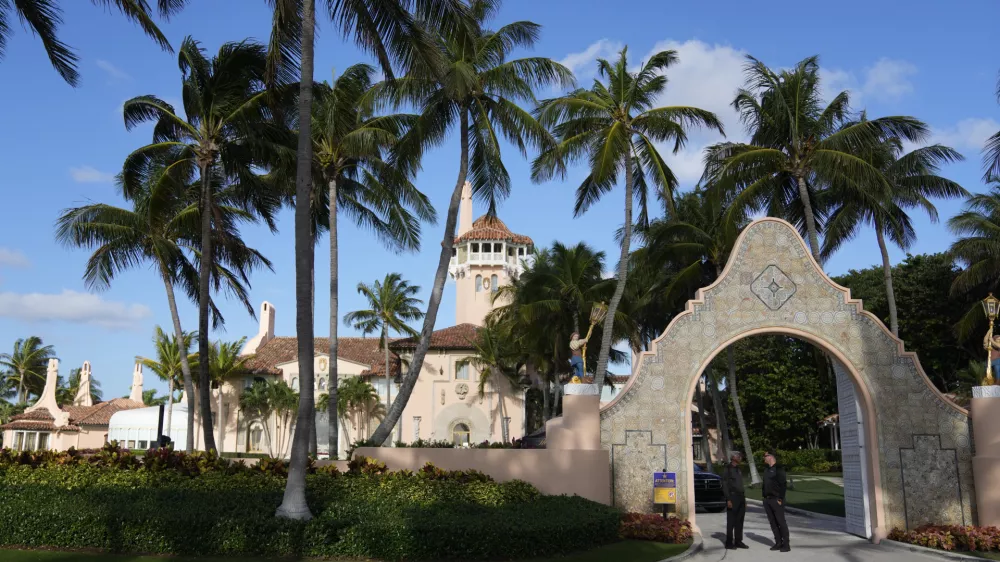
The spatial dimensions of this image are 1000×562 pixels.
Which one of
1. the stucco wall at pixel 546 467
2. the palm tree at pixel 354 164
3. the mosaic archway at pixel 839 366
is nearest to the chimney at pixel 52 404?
the palm tree at pixel 354 164

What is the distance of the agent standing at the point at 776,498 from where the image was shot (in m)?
15.0

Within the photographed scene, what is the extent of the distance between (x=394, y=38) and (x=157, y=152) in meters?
9.44

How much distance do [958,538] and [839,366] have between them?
13.4 ft

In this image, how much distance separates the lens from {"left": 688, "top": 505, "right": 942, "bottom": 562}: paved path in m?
14.6

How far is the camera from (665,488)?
16.9m

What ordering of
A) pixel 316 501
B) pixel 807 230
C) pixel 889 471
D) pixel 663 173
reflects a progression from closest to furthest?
1. pixel 316 501
2. pixel 889 471
3. pixel 663 173
4. pixel 807 230

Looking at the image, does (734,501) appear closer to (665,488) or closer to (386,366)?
(665,488)

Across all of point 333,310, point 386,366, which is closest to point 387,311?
point 386,366

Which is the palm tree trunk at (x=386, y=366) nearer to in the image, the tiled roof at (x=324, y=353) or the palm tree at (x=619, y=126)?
the tiled roof at (x=324, y=353)

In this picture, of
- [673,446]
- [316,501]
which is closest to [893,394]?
[673,446]

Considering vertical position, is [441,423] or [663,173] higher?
[663,173]

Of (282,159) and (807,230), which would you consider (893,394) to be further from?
(282,159)

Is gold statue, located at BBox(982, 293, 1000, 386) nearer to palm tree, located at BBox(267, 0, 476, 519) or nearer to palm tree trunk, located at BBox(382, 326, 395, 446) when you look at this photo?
palm tree, located at BBox(267, 0, 476, 519)

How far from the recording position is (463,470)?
17.1 meters
